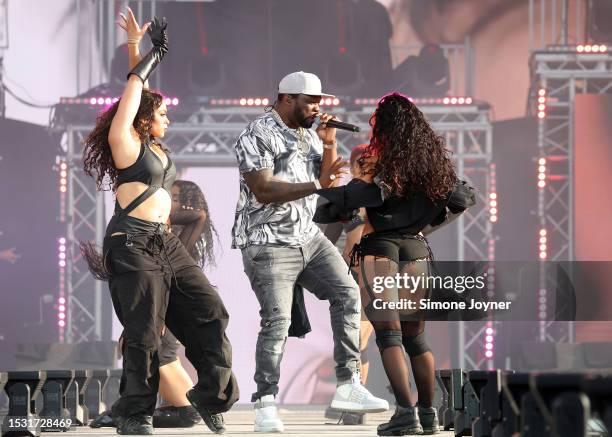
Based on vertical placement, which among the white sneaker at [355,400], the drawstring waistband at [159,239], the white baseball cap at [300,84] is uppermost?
the white baseball cap at [300,84]

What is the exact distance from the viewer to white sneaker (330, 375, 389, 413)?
706cm

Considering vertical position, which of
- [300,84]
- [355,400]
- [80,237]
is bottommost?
[355,400]

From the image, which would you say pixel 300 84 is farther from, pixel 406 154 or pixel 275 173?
pixel 406 154

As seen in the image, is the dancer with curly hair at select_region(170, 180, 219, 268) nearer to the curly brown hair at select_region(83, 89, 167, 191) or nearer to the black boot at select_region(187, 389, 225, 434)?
the curly brown hair at select_region(83, 89, 167, 191)

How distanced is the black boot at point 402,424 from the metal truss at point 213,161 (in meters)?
9.49

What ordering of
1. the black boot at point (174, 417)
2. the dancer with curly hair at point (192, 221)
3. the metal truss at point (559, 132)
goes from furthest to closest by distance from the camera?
1. the metal truss at point (559, 132)
2. the dancer with curly hair at point (192, 221)
3. the black boot at point (174, 417)

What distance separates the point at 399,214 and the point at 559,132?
33.2ft

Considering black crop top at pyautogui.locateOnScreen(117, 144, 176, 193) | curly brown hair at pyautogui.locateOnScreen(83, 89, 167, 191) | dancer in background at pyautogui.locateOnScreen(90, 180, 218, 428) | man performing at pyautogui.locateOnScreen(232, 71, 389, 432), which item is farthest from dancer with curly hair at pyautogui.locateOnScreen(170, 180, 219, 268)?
black crop top at pyautogui.locateOnScreen(117, 144, 176, 193)

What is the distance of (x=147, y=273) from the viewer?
6809mm

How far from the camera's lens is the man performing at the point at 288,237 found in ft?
23.2

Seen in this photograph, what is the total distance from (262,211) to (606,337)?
9.75 metres

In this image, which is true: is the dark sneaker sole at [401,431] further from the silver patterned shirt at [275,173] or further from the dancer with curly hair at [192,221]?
the dancer with curly hair at [192,221]

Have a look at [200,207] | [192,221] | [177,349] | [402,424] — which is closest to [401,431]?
[402,424]

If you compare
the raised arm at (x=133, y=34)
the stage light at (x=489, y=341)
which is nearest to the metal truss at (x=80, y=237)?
the stage light at (x=489, y=341)
